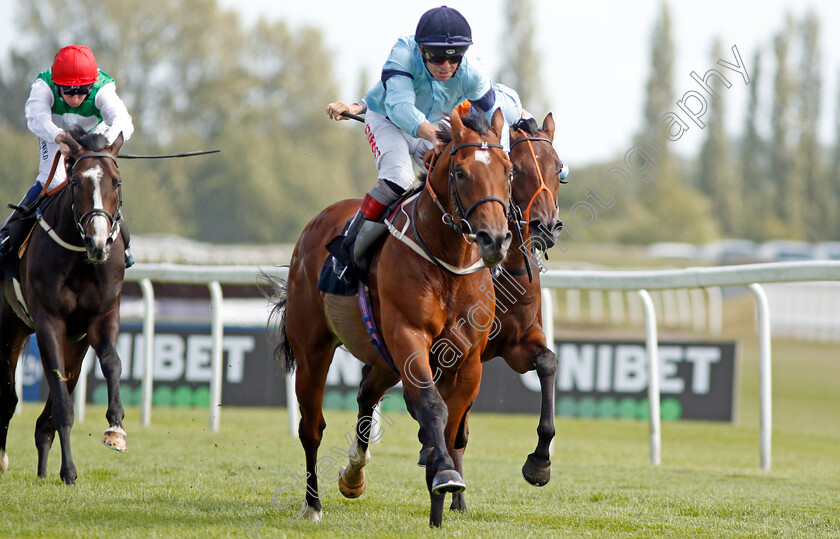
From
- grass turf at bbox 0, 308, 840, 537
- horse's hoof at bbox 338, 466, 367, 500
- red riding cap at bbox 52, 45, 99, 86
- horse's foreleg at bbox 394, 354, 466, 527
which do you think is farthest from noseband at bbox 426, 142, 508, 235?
red riding cap at bbox 52, 45, 99, 86

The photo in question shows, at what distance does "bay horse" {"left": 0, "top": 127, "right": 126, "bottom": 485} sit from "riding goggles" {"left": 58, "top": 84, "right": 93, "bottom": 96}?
0.45 metres

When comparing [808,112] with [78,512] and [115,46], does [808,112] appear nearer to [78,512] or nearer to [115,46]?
[115,46]

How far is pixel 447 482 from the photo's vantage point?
145 inches

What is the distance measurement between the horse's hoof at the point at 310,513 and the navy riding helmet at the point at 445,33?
7.28 feet

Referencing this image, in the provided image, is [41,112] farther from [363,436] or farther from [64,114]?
[363,436]

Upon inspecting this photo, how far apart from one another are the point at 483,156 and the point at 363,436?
1.75 meters

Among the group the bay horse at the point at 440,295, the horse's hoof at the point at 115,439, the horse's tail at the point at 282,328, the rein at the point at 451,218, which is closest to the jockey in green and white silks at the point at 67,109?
the horse's tail at the point at 282,328

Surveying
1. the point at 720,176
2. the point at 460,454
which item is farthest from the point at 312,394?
the point at 720,176

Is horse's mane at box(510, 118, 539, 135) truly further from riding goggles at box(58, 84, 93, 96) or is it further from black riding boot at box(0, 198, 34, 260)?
black riding boot at box(0, 198, 34, 260)

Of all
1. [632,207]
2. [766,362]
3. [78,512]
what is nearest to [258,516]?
[78,512]

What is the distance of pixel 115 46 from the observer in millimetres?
41250

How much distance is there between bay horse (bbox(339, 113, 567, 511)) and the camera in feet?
15.5

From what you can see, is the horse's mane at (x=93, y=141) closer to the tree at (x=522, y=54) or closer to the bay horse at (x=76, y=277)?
the bay horse at (x=76, y=277)

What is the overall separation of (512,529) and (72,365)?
10.2 ft
